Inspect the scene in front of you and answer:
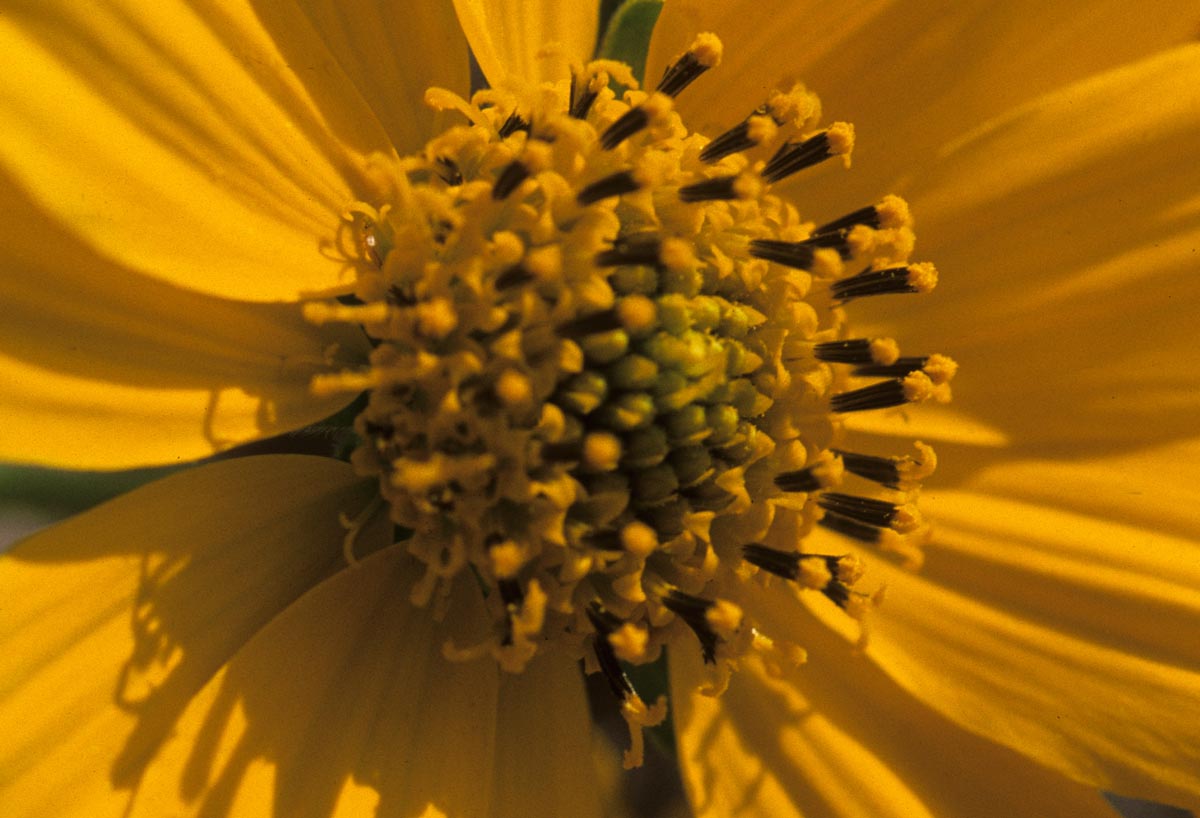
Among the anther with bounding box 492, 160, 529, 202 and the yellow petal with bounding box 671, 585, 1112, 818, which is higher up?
the anther with bounding box 492, 160, 529, 202

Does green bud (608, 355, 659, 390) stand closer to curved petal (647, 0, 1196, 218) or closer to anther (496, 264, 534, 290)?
Answer: anther (496, 264, 534, 290)

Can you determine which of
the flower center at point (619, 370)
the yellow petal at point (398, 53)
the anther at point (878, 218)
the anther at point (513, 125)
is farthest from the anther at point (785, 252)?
the yellow petal at point (398, 53)

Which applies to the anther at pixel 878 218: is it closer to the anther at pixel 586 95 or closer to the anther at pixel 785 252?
the anther at pixel 785 252

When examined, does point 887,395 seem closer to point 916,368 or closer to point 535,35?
point 916,368

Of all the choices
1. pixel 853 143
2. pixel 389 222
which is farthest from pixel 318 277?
pixel 853 143

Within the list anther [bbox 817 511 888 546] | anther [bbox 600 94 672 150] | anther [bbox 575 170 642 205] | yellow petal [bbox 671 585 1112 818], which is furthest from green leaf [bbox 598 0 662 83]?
yellow petal [bbox 671 585 1112 818]

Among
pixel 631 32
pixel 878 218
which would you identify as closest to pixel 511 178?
pixel 631 32

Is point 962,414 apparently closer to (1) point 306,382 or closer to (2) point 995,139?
(2) point 995,139
